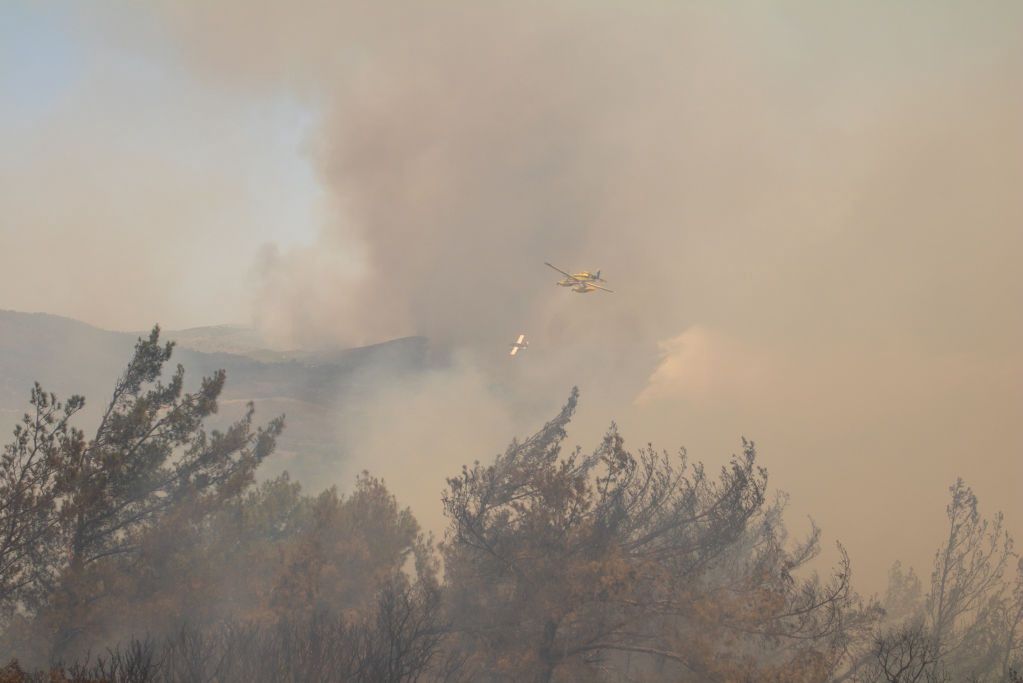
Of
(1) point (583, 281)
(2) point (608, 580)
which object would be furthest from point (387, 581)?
(1) point (583, 281)

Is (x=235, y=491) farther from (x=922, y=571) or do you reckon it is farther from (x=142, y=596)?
(x=922, y=571)

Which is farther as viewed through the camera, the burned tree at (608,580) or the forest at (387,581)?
the burned tree at (608,580)

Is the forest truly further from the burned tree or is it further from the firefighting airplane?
the firefighting airplane

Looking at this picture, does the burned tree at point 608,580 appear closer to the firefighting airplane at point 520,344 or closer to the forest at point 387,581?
the forest at point 387,581

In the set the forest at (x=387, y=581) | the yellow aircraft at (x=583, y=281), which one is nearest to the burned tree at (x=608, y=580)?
the forest at (x=387, y=581)

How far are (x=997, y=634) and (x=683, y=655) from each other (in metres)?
27.3

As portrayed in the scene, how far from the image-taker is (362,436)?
179 m

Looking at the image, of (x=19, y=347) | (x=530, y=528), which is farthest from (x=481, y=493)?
(x=19, y=347)

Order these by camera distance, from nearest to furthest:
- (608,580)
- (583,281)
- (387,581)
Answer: (608,580)
(387,581)
(583,281)

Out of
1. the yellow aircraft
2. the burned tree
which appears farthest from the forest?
the yellow aircraft

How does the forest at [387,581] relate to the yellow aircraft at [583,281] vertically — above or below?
below

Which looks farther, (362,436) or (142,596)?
(362,436)

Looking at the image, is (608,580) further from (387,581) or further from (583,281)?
(583,281)

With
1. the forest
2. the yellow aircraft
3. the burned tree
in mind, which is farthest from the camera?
the yellow aircraft
